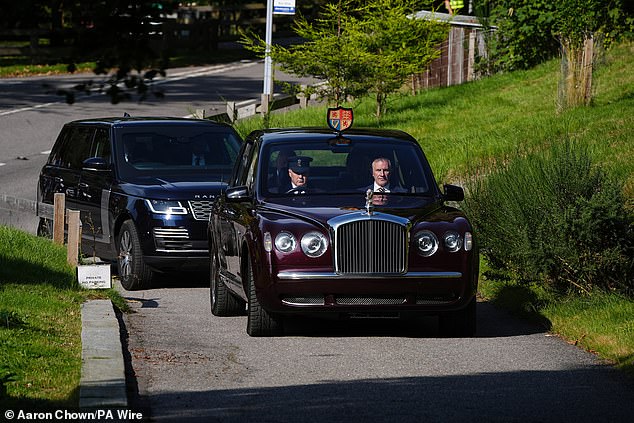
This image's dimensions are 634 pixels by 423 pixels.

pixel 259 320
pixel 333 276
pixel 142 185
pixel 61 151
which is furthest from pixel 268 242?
pixel 61 151

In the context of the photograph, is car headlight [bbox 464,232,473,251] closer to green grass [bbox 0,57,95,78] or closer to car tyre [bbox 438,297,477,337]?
car tyre [bbox 438,297,477,337]

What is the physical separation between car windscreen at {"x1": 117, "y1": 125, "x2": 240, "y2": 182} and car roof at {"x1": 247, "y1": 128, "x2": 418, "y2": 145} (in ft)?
9.62

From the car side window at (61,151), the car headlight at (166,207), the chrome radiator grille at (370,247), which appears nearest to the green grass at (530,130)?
the chrome radiator grille at (370,247)

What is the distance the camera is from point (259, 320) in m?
11.8

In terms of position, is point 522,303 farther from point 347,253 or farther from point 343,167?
point 347,253

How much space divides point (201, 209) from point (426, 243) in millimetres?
4389

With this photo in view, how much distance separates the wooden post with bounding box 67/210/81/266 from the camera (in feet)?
49.1

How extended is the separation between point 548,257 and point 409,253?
6.69 ft

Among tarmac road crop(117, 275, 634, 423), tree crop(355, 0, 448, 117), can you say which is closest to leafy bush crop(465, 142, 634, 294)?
tarmac road crop(117, 275, 634, 423)

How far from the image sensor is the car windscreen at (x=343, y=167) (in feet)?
41.9

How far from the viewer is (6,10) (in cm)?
554

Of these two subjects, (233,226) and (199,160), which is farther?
(199,160)

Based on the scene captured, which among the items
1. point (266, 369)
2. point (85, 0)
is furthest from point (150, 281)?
point (85, 0)

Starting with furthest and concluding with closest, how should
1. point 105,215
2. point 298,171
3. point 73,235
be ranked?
1. point 105,215
2. point 73,235
3. point 298,171
